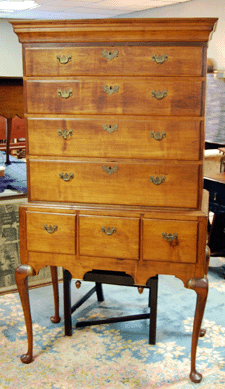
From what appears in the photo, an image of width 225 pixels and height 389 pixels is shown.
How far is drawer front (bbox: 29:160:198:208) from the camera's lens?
212cm

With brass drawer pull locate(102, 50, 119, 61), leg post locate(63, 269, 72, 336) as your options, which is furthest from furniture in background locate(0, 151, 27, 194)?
brass drawer pull locate(102, 50, 119, 61)

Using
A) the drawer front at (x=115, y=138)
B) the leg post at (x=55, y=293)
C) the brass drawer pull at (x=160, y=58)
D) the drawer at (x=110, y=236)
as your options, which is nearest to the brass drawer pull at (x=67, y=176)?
the drawer front at (x=115, y=138)

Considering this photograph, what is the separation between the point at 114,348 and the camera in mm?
2523

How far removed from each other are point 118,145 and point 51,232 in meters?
0.61

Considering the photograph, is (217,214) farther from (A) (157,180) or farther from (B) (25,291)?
(B) (25,291)

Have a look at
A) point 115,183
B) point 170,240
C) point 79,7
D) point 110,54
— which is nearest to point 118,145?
point 115,183

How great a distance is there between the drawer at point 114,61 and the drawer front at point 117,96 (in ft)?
0.13

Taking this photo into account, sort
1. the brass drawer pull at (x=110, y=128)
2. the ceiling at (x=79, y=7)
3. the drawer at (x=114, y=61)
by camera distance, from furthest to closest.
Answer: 1. the ceiling at (x=79, y=7)
2. the brass drawer pull at (x=110, y=128)
3. the drawer at (x=114, y=61)

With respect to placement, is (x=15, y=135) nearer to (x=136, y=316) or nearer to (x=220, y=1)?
(x=220, y=1)

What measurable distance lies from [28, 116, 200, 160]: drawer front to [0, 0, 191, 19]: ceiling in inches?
249

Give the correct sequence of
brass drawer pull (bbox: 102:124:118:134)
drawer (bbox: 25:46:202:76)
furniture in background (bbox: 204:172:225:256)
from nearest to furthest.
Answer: drawer (bbox: 25:46:202:76) < brass drawer pull (bbox: 102:124:118:134) < furniture in background (bbox: 204:172:225:256)

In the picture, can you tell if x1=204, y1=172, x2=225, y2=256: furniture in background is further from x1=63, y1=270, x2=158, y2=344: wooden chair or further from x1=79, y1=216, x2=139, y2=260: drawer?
x1=79, y1=216, x2=139, y2=260: drawer

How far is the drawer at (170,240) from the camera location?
214 cm

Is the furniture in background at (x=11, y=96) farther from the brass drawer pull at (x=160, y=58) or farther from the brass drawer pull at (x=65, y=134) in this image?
the brass drawer pull at (x=160, y=58)
